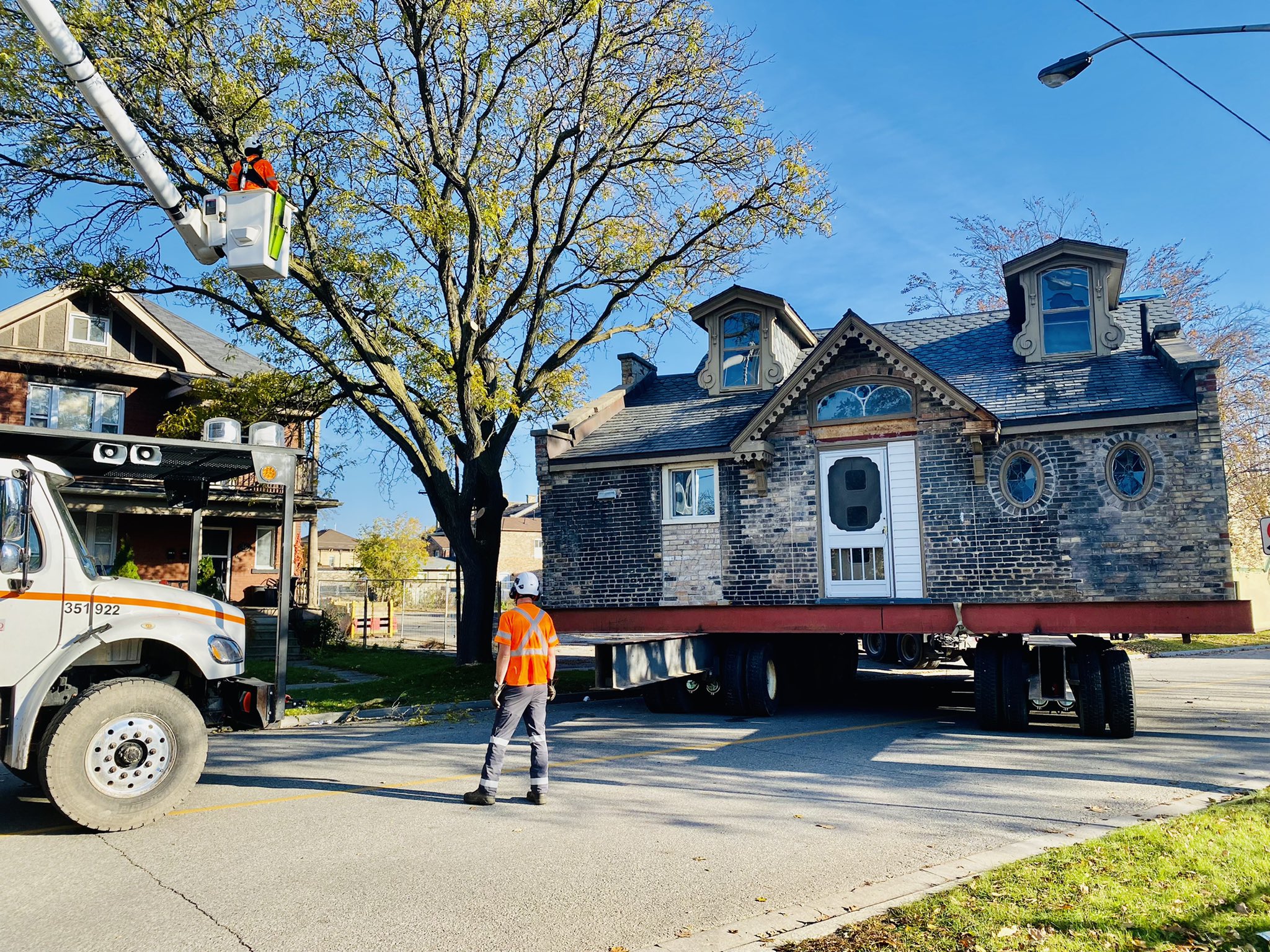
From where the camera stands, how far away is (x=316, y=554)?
31453 millimetres

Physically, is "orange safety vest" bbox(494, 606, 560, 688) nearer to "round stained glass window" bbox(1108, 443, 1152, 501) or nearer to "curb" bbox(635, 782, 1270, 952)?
"curb" bbox(635, 782, 1270, 952)

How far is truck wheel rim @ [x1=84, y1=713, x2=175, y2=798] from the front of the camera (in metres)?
6.80

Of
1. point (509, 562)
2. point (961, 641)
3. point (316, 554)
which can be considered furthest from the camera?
point (509, 562)

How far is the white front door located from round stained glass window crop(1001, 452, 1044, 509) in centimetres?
178

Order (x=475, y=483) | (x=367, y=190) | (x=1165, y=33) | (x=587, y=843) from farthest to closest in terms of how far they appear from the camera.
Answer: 1. (x=475, y=483)
2. (x=367, y=190)
3. (x=1165, y=33)
4. (x=587, y=843)

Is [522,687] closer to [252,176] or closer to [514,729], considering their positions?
[514,729]

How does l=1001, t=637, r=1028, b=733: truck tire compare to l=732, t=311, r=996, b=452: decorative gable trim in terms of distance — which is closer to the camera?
l=1001, t=637, r=1028, b=733: truck tire

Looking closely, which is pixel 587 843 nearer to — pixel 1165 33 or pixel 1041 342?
pixel 1165 33

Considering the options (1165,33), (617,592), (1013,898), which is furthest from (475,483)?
(1013,898)

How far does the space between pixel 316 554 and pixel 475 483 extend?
15042 millimetres

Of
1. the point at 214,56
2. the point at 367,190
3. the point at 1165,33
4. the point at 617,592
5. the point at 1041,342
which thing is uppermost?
the point at 214,56

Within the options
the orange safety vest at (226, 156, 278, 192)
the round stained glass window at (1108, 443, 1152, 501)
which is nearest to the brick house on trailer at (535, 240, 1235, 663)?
the round stained glass window at (1108, 443, 1152, 501)

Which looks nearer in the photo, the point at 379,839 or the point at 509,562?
the point at 379,839

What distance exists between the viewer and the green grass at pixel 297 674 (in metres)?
18.6
